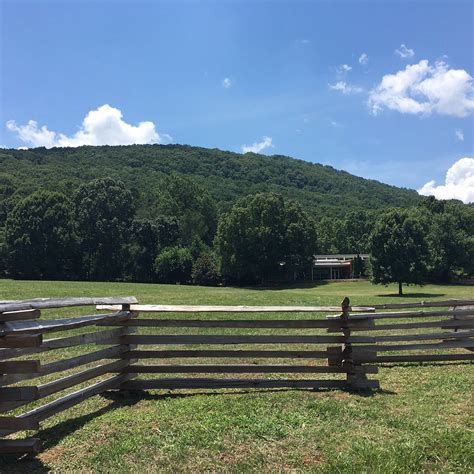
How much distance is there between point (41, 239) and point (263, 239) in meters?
32.6

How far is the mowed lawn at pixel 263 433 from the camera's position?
208 inches

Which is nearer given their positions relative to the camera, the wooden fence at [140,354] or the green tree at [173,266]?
the wooden fence at [140,354]

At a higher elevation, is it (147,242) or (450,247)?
(147,242)

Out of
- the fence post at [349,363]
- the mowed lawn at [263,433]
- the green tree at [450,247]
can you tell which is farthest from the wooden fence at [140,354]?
the green tree at [450,247]

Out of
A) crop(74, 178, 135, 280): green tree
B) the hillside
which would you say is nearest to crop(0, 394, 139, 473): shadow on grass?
crop(74, 178, 135, 280): green tree

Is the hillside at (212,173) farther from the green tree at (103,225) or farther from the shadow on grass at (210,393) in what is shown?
the shadow on grass at (210,393)

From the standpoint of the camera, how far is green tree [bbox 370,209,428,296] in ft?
165

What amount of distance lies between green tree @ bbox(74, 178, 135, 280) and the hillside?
1557cm

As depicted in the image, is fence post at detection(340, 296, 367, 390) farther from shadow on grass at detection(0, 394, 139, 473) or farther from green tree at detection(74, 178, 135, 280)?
green tree at detection(74, 178, 135, 280)

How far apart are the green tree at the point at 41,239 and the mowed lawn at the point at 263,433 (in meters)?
69.2

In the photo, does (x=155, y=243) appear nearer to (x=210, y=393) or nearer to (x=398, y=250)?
(x=398, y=250)

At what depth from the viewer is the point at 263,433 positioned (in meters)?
6.06

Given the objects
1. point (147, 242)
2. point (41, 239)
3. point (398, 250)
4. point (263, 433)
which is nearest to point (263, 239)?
point (147, 242)

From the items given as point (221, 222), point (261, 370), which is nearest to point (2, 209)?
point (221, 222)
